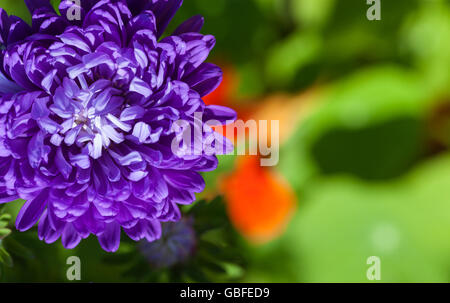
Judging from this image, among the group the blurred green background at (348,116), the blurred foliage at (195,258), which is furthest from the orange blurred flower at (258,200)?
the blurred foliage at (195,258)

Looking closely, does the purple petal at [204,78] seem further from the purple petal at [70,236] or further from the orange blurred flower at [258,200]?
the orange blurred flower at [258,200]

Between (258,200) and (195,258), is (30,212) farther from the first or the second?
(258,200)

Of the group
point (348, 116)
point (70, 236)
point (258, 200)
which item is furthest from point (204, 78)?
point (348, 116)

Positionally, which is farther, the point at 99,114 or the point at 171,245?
the point at 171,245

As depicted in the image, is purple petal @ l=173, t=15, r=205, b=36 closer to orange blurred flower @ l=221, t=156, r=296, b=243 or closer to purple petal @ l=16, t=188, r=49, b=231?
purple petal @ l=16, t=188, r=49, b=231

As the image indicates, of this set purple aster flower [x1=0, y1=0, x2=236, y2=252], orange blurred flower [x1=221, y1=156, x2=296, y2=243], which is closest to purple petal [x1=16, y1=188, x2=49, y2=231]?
purple aster flower [x1=0, y1=0, x2=236, y2=252]
